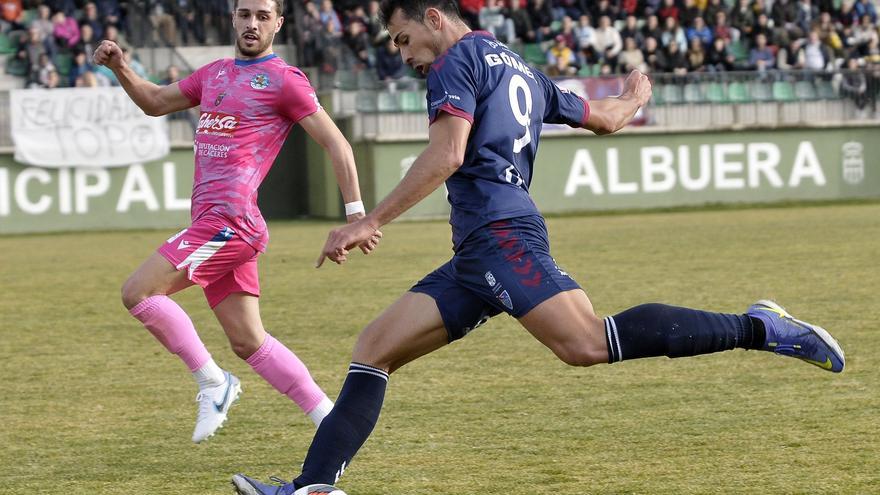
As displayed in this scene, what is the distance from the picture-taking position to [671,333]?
461 cm

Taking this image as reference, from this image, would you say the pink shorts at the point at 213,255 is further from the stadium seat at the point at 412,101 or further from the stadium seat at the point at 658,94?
the stadium seat at the point at 658,94

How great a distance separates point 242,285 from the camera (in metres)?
6.06

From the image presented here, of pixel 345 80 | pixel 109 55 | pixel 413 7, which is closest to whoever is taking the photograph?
pixel 413 7

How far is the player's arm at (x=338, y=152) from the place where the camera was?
5797 millimetres

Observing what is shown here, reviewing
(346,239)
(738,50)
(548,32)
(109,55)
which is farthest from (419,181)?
(738,50)

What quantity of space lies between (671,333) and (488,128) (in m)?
0.93

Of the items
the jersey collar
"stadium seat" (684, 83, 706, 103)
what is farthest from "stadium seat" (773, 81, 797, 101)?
the jersey collar

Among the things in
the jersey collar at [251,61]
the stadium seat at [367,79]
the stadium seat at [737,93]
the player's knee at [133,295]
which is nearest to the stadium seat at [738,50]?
the stadium seat at [737,93]

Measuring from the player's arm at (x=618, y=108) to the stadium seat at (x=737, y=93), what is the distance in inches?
751

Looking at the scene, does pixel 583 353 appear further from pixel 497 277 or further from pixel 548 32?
pixel 548 32

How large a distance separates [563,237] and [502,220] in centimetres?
1332

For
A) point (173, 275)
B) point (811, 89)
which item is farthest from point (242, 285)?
point (811, 89)

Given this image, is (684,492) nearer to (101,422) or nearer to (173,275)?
(173,275)

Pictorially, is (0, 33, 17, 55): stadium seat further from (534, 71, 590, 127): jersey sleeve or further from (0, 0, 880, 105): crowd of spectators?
(534, 71, 590, 127): jersey sleeve
